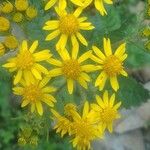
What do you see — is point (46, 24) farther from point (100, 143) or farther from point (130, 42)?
point (100, 143)

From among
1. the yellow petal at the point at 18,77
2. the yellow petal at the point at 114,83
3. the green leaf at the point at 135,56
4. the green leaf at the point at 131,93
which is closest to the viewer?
the yellow petal at the point at 18,77

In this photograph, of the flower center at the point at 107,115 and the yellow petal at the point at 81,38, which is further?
the flower center at the point at 107,115

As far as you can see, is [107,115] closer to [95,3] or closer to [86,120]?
[86,120]

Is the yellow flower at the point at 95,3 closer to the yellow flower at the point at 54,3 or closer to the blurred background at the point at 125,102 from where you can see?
the yellow flower at the point at 54,3

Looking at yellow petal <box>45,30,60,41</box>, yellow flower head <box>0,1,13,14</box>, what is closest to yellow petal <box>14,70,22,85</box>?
yellow petal <box>45,30,60,41</box>

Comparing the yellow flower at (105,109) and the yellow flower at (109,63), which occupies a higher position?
the yellow flower at (109,63)

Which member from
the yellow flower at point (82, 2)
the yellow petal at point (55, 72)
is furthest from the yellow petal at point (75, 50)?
the yellow flower at point (82, 2)

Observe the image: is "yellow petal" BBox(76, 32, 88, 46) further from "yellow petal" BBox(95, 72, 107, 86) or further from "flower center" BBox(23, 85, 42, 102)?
"flower center" BBox(23, 85, 42, 102)

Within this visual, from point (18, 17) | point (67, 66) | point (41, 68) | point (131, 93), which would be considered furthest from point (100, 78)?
point (18, 17)
